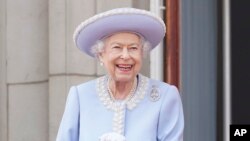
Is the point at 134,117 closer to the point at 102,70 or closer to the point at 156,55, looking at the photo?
the point at 102,70

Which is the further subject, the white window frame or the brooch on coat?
the white window frame

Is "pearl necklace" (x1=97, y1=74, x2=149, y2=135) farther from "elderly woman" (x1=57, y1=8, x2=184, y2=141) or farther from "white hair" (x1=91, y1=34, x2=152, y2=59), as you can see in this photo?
"white hair" (x1=91, y1=34, x2=152, y2=59)

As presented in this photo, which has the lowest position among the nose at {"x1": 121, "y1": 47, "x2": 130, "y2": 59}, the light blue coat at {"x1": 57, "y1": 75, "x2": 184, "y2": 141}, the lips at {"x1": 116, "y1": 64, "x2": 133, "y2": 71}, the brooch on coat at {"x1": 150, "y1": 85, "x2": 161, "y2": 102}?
the light blue coat at {"x1": 57, "y1": 75, "x2": 184, "y2": 141}

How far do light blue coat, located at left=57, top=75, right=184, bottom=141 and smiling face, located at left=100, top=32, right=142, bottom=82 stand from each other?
0.17 m

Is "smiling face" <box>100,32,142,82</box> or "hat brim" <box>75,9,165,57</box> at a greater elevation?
"hat brim" <box>75,9,165,57</box>

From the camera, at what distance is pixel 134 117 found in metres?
3.29

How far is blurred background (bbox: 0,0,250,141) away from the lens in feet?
17.9

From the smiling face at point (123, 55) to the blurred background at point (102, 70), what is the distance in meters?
2.10

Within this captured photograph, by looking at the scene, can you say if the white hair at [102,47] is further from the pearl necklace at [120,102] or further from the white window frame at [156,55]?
the white window frame at [156,55]

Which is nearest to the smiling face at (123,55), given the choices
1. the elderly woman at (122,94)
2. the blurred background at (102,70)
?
the elderly woman at (122,94)

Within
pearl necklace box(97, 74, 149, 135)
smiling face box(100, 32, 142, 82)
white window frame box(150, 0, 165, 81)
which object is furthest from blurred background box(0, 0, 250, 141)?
smiling face box(100, 32, 142, 82)

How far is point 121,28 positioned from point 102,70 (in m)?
2.15

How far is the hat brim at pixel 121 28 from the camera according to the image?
10.5ft

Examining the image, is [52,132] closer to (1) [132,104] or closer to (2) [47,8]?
(2) [47,8]
